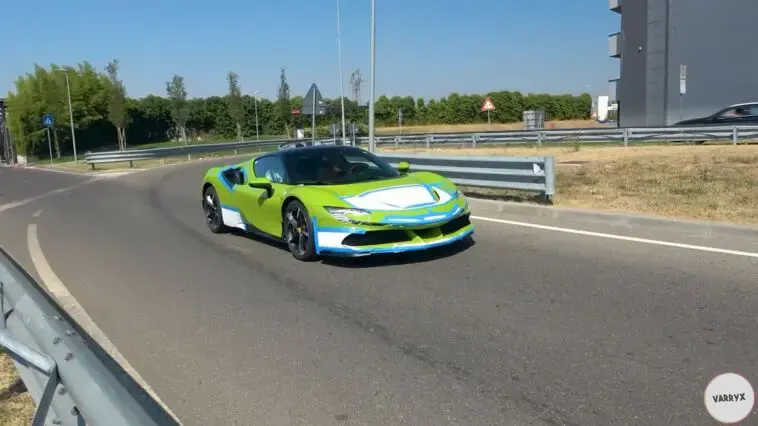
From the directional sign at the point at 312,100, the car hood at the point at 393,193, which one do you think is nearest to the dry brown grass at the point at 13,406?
the car hood at the point at 393,193

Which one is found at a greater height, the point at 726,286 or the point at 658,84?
the point at 658,84

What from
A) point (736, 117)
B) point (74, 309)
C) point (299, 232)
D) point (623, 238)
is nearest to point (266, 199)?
point (299, 232)

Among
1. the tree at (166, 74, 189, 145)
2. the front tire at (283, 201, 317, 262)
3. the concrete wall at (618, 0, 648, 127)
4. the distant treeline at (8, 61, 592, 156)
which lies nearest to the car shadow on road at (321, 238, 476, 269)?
the front tire at (283, 201, 317, 262)

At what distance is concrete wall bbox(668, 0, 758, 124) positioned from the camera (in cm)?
3366

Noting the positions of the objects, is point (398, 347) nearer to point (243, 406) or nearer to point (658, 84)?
point (243, 406)

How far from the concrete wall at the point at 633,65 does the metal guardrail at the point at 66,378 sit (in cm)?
3635

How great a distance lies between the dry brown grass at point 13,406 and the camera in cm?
350

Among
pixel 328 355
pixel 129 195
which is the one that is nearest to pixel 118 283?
pixel 328 355

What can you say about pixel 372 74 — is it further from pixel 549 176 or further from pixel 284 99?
pixel 284 99

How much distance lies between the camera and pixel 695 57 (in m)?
34.2

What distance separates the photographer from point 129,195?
1836cm

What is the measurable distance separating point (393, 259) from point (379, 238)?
0.66m

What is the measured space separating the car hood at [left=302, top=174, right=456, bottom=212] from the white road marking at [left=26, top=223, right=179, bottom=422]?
8.78ft

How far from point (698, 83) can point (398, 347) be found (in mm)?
34653
